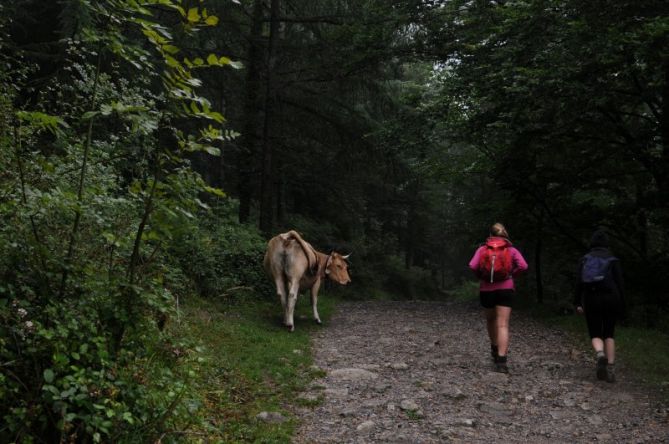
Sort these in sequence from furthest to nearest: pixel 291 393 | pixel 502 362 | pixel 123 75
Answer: pixel 123 75, pixel 502 362, pixel 291 393

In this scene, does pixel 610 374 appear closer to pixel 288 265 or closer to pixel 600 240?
pixel 600 240

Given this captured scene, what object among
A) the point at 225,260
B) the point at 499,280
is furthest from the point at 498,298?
the point at 225,260

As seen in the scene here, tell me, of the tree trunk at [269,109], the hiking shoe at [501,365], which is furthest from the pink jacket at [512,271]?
the tree trunk at [269,109]

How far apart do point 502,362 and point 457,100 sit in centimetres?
769

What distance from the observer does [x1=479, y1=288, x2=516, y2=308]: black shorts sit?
817cm

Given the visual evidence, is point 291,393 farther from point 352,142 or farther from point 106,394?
point 352,142

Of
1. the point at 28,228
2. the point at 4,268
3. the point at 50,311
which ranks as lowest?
the point at 50,311

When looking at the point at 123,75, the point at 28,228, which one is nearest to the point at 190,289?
the point at 123,75

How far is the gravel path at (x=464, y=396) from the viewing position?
222 inches

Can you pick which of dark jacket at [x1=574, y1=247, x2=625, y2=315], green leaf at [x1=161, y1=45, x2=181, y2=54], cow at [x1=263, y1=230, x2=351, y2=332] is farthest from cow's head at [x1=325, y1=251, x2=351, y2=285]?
green leaf at [x1=161, y1=45, x2=181, y2=54]

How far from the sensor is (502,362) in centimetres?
815

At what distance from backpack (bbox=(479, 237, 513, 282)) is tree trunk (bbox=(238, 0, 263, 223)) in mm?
9687

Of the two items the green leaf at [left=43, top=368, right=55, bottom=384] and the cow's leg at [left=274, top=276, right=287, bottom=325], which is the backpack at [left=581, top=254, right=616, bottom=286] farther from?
the green leaf at [left=43, top=368, right=55, bottom=384]

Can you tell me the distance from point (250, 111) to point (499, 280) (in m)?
10.9
